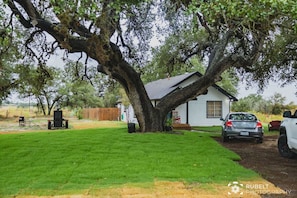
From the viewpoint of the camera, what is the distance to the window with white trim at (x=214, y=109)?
27234 mm

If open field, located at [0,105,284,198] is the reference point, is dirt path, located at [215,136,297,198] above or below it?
below

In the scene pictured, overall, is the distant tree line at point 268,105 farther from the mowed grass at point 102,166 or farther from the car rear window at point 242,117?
the mowed grass at point 102,166

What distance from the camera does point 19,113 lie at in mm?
52375

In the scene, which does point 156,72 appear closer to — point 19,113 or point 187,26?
point 19,113

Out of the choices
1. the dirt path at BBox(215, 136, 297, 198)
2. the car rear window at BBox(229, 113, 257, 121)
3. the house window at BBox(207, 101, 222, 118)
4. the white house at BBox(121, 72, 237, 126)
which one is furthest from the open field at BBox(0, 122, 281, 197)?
the house window at BBox(207, 101, 222, 118)

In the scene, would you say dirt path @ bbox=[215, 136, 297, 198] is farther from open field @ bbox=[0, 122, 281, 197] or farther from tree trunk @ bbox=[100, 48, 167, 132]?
tree trunk @ bbox=[100, 48, 167, 132]

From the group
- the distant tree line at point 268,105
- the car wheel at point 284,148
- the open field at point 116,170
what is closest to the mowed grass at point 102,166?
the open field at point 116,170

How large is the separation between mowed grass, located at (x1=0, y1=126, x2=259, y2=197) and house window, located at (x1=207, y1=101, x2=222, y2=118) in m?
16.5

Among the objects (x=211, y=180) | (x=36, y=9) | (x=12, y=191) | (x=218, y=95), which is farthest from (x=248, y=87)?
(x=12, y=191)

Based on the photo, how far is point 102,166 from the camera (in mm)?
7508

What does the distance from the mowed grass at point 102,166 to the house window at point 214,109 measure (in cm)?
1646

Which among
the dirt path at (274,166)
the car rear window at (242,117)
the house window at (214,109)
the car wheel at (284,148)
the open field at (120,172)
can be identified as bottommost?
the dirt path at (274,166)

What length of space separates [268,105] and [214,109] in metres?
12.0

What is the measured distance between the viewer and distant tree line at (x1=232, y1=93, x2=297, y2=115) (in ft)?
110
